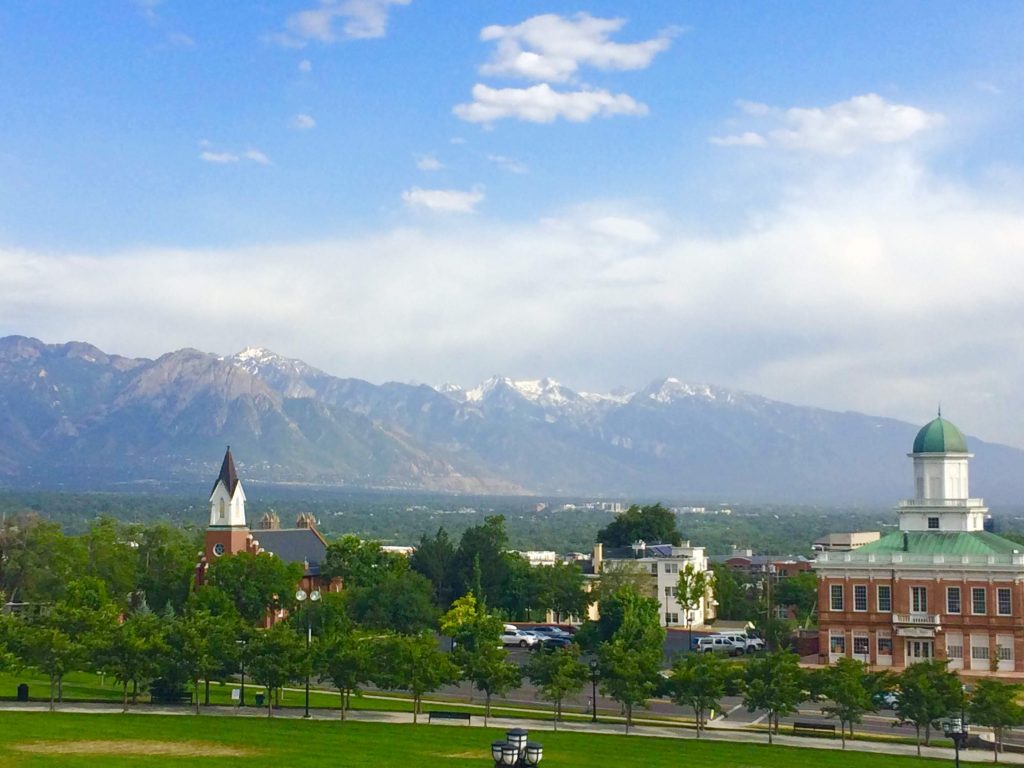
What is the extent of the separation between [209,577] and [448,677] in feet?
120

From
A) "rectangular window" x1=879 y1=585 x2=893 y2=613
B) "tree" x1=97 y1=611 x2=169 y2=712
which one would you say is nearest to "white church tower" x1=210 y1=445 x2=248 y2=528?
"tree" x1=97 y1=611 x2=169 y2=712

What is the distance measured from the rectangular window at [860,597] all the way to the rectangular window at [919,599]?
2738 millimetres

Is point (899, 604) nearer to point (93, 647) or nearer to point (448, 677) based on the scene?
point (448, 677)

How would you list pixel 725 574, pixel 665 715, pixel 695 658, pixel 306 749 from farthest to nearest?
pixel 725 574
pixel 665 715
pixel 695 658
pixel 306 749

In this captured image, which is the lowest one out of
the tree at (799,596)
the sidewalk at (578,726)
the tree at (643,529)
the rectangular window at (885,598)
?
the sidewalk at (578,726)

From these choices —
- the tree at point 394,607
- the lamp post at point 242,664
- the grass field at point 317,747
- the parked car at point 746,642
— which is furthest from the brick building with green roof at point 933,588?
the lamp post at point 242,664

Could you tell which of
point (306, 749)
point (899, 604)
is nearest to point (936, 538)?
point (899, 604)

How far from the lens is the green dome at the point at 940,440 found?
82500 mm

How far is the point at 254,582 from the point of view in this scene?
290 ft

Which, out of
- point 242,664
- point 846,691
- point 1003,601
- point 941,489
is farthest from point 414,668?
point 941,489

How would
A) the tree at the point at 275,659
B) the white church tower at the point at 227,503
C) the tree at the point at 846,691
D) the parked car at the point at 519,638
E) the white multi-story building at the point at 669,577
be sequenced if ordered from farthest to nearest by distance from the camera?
the white multi-story building at the point at 669,577 < the white church tower at the point at 227,503 < the parked car at the point at 519,638 < the tree at the point at 275,659 < the tree at the point at 846,691

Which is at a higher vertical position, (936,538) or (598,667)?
(936,538)

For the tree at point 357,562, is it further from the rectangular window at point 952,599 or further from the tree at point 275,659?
the tree at point 275,659

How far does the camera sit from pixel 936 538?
79.6m
